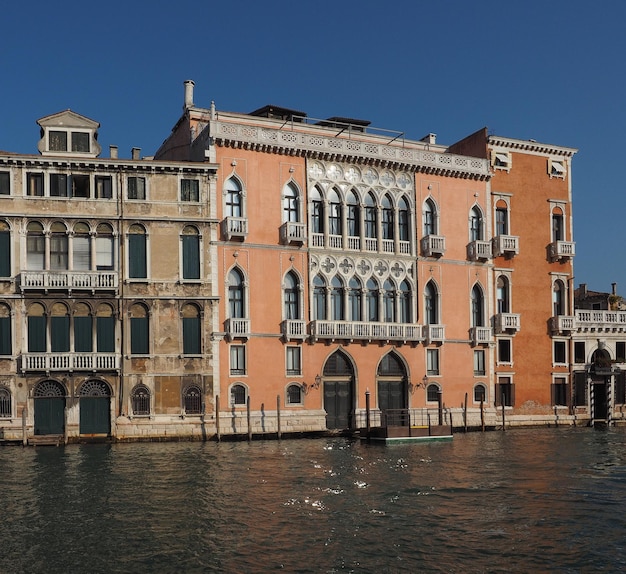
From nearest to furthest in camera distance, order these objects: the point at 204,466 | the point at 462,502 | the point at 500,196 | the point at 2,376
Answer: the point at 462,502, the point at 204,466, the point at 2,376, the point at 500,196

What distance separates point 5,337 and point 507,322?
20.3 m

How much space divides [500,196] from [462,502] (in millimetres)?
23255

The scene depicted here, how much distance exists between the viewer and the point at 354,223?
3669cm

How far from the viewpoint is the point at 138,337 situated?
105 feet

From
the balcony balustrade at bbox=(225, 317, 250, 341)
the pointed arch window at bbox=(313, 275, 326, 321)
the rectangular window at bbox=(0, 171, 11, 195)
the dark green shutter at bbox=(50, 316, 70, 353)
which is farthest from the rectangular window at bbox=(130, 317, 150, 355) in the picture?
the pointed arch window at bbox=(313, 275, 326, 321)

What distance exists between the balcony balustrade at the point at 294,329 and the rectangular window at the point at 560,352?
41.7ft

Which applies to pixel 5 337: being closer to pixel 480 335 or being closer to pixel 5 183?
pixel 5 183

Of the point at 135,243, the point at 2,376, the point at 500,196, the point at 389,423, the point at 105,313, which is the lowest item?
the point at 389,423

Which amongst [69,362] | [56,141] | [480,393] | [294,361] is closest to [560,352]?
[480,393]

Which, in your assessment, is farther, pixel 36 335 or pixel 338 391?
pixel 338 391

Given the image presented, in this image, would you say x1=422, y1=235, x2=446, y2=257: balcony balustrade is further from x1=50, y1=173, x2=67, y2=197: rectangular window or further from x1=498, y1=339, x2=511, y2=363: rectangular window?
x1=50, y1=173, x2=67, y2=197: rectangular window

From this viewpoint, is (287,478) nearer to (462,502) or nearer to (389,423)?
(462,502)

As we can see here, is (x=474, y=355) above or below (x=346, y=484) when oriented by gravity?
above

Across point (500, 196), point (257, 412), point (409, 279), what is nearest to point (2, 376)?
point (257, 412)
